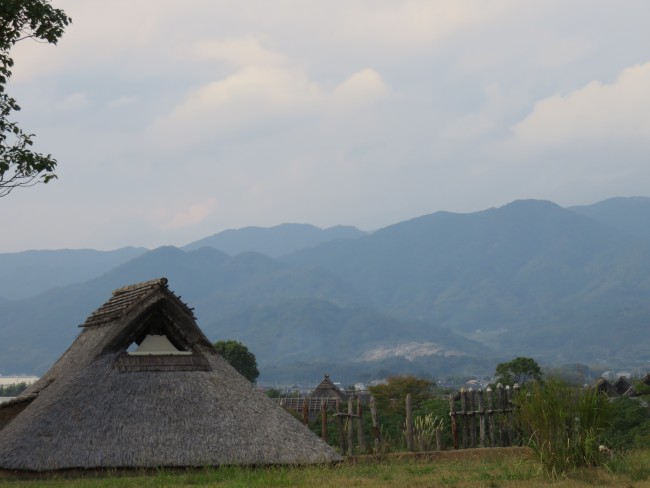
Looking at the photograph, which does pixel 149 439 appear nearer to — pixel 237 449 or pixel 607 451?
pixel 237 449

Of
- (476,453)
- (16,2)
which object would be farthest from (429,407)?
(16,2)

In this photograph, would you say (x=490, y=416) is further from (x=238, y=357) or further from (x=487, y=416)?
(x=238, y=357)

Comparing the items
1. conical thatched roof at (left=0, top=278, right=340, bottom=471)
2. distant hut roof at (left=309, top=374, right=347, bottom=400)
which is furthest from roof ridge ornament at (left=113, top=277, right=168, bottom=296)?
distant hut roof at (left=309, top=374, right=347, bottom=400)

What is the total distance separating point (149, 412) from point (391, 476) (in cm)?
655

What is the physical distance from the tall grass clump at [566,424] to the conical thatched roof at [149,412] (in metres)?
6.66

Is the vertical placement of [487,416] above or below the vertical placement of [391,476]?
above

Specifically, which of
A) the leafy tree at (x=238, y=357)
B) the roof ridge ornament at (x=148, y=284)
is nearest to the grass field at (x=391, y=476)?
the roof ridge ornament at (x=148, y=284)

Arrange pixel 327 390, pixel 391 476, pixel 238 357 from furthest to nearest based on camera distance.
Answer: pixel 238 357, pixel 327 390, pixel 391 476

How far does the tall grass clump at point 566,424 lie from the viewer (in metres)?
17.1

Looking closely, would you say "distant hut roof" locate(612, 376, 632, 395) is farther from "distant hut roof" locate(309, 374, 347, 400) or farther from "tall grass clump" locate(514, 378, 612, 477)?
"tall grass clump" locate(514, 378, 612, 477)

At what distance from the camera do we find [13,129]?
1980cm

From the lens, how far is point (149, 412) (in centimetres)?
2280

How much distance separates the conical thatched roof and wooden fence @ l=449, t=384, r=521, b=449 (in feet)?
17.5

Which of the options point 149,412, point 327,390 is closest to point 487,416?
point 149,412
